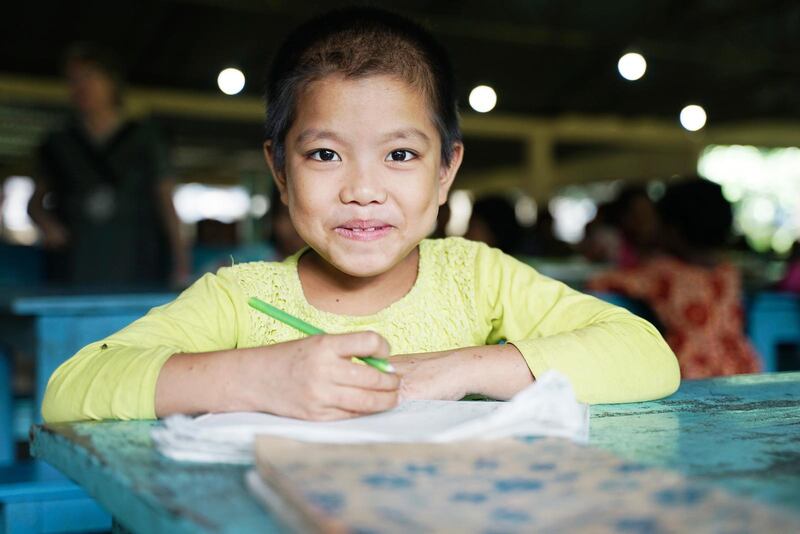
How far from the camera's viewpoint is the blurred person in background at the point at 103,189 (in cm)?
327

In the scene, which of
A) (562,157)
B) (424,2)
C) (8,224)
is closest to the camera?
(424,2)

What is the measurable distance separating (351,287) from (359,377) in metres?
0.54

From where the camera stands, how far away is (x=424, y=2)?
6.88m

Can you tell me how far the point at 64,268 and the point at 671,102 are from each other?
8118mm

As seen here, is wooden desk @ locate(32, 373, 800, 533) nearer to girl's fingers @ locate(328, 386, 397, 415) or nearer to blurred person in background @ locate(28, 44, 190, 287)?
girl's fingers @ locate(328, 386, 397, 415)

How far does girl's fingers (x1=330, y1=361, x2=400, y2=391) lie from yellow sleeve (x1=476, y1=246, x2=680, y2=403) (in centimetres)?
26

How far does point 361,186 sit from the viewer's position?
3.70 ft

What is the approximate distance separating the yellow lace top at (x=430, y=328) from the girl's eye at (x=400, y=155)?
0.20 meters

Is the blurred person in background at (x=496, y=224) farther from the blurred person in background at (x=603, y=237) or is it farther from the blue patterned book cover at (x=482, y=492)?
the blue patterned book cover at (x=482, y=492)

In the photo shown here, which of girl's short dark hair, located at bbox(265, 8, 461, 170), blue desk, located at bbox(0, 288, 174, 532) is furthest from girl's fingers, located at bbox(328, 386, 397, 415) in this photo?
blue desk, located at bbox(0, 288, 174, 532)

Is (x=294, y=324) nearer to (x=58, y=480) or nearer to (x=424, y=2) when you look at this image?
(x=58, y=480)

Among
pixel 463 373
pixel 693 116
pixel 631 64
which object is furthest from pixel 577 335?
pixel 693 116

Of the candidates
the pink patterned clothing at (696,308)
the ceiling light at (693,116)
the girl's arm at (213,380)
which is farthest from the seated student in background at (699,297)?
the ceiling light at (693,116)

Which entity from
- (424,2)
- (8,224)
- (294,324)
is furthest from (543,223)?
(8,224)
